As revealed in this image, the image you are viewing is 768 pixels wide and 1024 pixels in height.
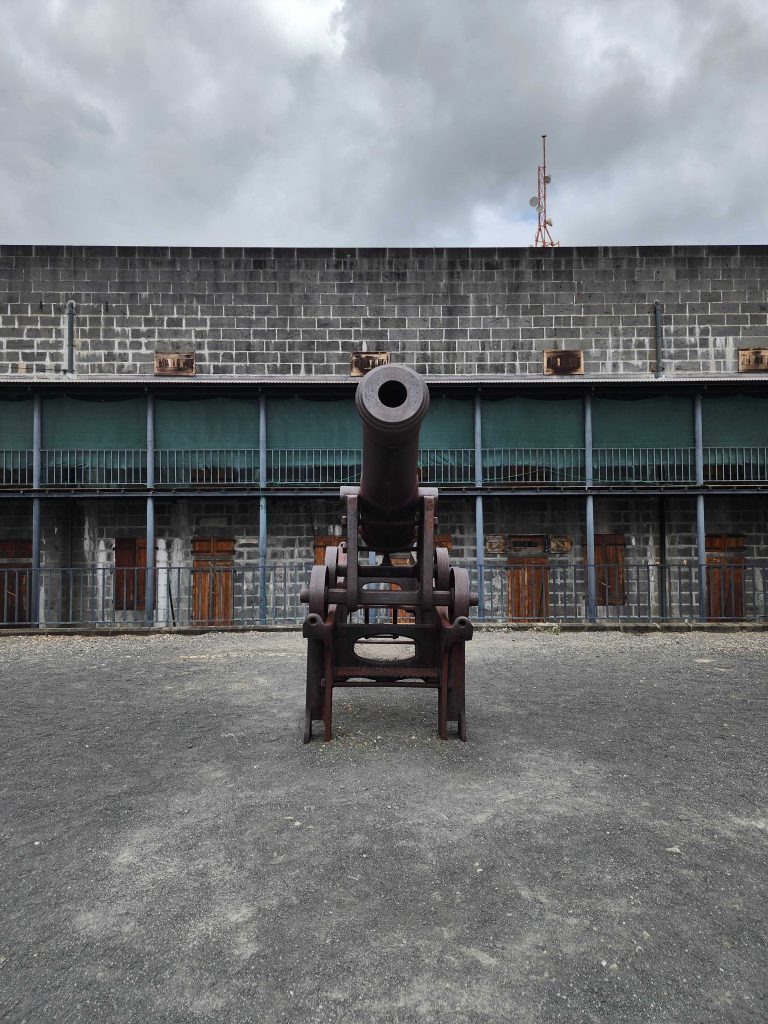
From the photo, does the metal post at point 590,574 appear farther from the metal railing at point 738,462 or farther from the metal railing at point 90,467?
the metal railing at point 90,467

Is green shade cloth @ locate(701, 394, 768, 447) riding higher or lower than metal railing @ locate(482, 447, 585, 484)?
higher

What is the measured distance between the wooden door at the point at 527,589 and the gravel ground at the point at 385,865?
7617 millimetres

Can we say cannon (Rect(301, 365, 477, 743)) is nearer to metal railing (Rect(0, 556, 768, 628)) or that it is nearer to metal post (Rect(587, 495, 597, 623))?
metal post (Rect(587, 495, 597, 623))

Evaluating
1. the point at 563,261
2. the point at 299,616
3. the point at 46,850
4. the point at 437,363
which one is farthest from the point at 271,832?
the point at 563,261

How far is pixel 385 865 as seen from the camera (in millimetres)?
2475

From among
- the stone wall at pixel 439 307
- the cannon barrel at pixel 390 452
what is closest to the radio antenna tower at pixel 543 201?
the stone wall at pixel 439 307

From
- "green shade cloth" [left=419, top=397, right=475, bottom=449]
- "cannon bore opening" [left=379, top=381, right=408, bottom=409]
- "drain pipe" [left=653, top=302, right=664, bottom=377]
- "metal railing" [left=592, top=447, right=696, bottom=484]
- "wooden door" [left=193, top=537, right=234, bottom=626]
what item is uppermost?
"drain pipe" [left=653, top=302, right=664, bottom=377]

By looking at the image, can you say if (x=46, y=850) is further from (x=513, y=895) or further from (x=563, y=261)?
(x=563, y=261)

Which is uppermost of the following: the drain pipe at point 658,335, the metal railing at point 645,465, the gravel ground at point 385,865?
the drain pipe at point 658,335

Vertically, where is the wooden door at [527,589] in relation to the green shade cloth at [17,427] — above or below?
below

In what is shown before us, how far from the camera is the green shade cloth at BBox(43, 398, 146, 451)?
11922 mm

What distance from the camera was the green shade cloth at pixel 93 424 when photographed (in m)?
11.9

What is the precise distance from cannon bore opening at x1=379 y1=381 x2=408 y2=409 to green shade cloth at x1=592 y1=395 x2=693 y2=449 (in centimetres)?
970

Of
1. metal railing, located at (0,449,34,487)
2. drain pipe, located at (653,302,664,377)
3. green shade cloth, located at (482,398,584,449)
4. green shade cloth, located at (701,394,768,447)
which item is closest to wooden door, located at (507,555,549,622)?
green shade cloth, located at (482,398,584,449)
